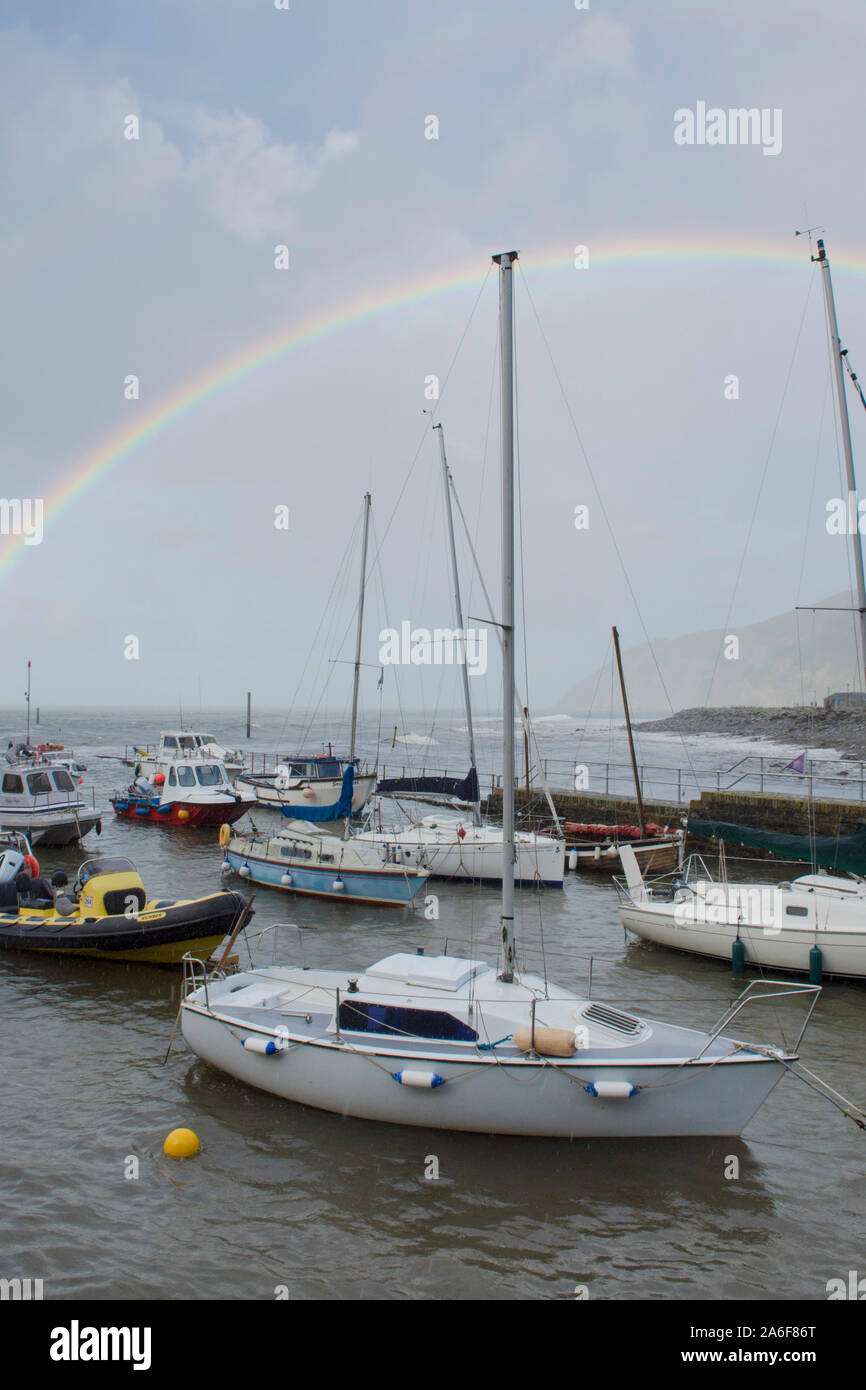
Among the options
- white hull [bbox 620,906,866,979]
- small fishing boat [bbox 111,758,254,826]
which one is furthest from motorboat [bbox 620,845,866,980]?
small fishing boat [bbox 111,758,254,826]

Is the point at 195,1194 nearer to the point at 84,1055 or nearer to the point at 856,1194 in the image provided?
the point at 84,1055

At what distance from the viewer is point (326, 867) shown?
25.0m

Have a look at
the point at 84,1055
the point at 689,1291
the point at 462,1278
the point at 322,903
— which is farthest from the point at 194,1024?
the point at 322,903

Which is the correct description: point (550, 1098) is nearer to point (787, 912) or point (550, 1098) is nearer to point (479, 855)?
point (787, 912)

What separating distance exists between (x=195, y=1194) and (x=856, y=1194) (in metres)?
7.78

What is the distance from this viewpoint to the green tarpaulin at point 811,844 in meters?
18.8

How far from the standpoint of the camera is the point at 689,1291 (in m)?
8.10

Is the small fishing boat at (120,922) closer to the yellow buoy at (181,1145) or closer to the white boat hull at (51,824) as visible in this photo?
the yellow buoy at (181,1145)

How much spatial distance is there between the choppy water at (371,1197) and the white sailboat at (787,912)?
2.62 metres

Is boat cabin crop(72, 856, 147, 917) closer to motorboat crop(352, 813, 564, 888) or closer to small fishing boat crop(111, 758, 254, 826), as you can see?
motorboat crop(352, 813, 564, 888)

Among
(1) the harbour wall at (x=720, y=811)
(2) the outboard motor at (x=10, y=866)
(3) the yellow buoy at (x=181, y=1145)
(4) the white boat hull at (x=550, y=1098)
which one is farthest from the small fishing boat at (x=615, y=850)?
(3) the yellow buoy at (x=181, y=1145)

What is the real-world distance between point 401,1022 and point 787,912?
10.5m

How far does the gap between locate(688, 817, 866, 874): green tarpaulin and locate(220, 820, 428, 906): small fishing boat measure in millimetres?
8469

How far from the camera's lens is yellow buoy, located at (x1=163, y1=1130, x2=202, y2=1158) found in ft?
34.2
